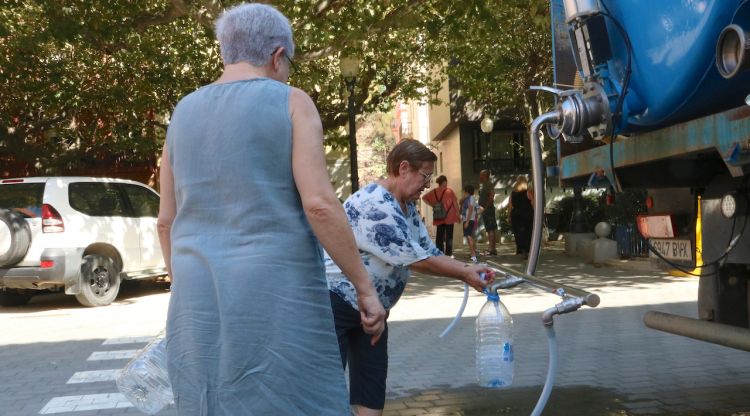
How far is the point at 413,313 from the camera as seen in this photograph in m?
11.1

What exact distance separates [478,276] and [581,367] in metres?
3.40

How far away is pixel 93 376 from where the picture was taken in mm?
7551

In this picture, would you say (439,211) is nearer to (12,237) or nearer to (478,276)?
(12,237)

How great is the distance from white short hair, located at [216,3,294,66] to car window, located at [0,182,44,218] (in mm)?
10198

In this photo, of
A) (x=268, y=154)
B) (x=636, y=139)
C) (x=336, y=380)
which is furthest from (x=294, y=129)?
(x=636, y=139)

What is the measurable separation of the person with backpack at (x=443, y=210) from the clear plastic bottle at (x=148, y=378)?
48.8ft

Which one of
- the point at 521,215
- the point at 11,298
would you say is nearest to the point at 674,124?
the point at 11,298

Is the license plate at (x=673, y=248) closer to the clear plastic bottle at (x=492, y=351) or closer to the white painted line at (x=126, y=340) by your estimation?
the clear plastic bottle at (x=492, y=351)

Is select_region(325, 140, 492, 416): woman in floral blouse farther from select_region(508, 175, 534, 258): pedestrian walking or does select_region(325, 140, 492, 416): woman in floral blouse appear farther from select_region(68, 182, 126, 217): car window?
select_region(508, 175, 534, 258): pedestrian walking

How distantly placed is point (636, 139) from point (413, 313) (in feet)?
21.5

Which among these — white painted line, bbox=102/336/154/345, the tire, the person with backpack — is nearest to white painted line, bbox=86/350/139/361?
white painted line, bbox=102/336/154/345

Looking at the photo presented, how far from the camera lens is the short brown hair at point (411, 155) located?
166 inches

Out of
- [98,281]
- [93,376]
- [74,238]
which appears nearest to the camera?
[93,376]

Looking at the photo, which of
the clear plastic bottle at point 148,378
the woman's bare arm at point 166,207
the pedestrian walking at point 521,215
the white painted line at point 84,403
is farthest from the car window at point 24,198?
the pedestrian walking at point 521,215
